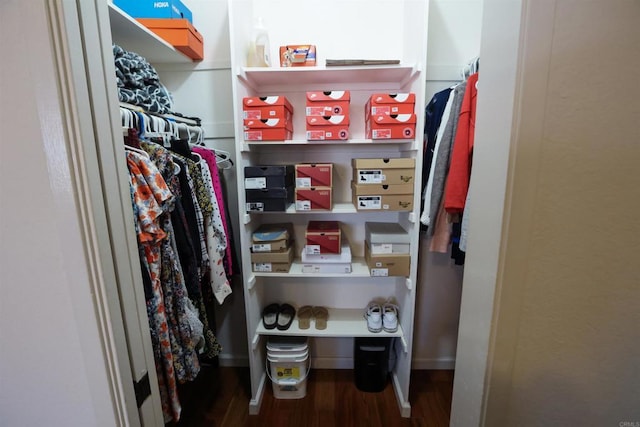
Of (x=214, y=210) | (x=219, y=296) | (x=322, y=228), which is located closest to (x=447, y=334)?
(x=322, y=228)

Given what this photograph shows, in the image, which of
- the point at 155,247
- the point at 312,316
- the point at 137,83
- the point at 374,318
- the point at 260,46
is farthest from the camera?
the point at 312,316

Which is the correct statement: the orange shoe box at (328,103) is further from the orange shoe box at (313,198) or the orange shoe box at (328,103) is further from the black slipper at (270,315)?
the black slipper at (270,315)

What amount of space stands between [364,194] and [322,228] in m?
0.33

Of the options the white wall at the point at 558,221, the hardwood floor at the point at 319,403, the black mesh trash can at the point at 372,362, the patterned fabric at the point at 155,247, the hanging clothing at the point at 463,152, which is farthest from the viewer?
the black mesh trash can at the point at 372,362

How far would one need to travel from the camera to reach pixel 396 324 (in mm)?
1590

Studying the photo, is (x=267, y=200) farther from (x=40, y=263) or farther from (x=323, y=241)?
(x=40, y=263)

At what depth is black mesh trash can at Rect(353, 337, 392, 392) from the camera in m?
1.65

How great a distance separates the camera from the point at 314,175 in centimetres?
138

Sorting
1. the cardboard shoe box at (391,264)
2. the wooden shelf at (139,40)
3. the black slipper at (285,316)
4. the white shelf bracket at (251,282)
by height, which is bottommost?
the black slipper at (285,316)

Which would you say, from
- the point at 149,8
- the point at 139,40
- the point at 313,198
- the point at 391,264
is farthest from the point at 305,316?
the point at 149,8

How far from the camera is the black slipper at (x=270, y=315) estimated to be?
160cm

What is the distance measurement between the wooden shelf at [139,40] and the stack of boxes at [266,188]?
27.1 inches

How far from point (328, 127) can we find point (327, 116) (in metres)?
0.05

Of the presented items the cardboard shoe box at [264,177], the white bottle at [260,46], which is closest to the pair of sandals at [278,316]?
the cardboard shoe box at [264,177]
